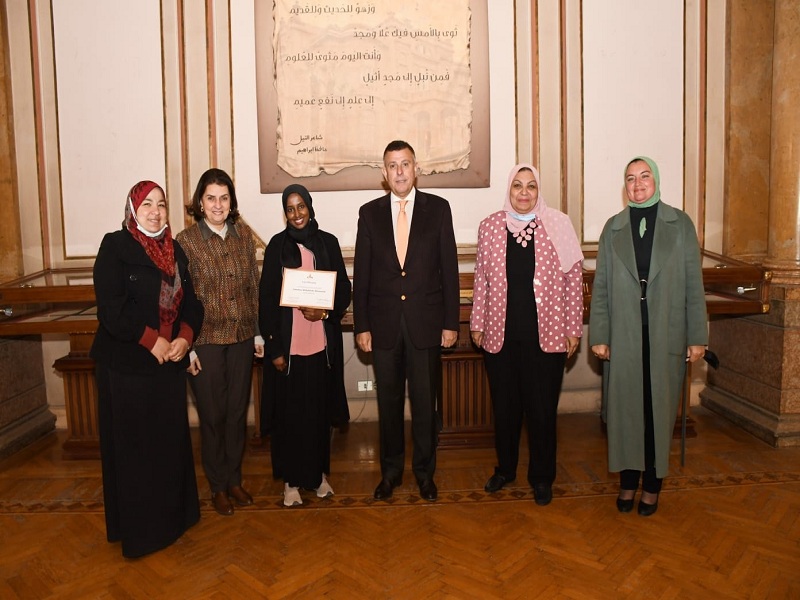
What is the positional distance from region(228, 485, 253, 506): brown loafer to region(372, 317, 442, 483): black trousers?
713mm

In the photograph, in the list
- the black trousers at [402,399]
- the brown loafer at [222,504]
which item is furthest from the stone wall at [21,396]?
the black trousers at [402,399]

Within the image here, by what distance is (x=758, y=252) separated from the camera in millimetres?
4668

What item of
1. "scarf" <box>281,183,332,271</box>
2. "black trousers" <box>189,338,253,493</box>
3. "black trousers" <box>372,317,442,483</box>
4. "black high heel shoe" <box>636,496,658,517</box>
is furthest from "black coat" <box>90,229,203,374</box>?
"black high heel shoe" <box>636,496,658,517</box>

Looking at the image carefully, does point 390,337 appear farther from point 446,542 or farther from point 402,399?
point 446,542

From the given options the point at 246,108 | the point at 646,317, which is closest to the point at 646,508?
the point at 646,317

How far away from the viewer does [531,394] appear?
10.6 feet

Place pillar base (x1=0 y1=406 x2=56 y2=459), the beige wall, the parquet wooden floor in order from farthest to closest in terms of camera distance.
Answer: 1. the beige wall
2. pillar base (x1=0 y1=406 x2=56 y2=459)
3. the parquet wooden floor

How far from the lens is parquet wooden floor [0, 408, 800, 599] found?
2547 millimetres

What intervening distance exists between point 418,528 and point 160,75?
11.5 ft

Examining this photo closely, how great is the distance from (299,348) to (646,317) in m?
1.66

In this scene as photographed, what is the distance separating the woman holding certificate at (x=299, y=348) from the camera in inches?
123

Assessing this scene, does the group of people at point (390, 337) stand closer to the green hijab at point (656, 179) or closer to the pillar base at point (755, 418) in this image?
the green hijab at point (656, 179)

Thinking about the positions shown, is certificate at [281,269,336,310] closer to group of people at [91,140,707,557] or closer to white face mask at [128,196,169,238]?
group of people at [91,140,707,557]

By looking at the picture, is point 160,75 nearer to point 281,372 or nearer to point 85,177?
point 85,177
